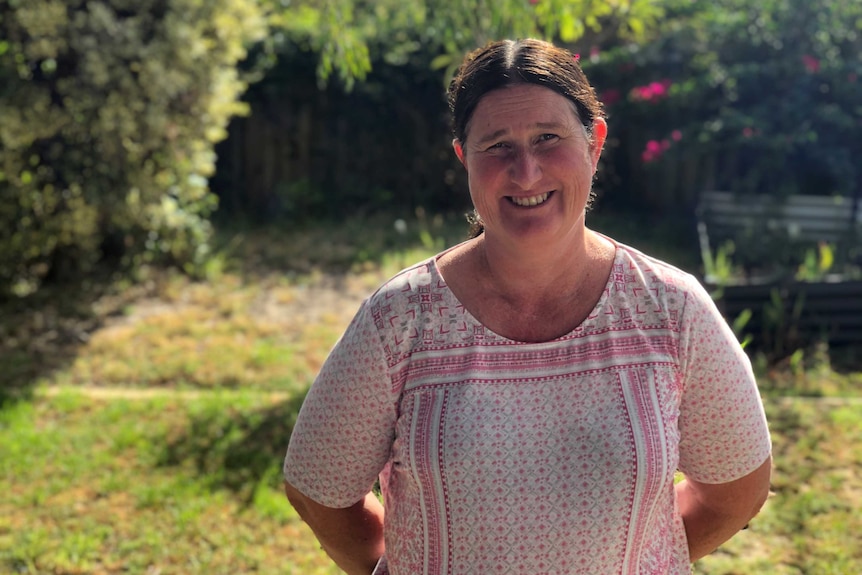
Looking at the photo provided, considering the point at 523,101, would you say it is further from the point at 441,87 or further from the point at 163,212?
the point at 441,87

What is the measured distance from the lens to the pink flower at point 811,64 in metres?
7.24

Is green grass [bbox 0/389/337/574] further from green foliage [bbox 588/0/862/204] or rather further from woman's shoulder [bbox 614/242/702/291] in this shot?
green foliage [bbox 588/0/862/204]

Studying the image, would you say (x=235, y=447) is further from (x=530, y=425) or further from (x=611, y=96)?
(x=611, y=96)

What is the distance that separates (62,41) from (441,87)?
4.51 meters

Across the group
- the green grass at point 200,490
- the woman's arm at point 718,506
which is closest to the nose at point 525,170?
the woman's arm at point 718,506

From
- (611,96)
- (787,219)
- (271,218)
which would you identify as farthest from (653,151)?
(271,218)

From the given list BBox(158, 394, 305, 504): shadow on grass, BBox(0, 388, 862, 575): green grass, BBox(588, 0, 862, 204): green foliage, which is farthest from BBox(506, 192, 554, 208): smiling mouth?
BBox(588, 0, 862, 204): green foliage

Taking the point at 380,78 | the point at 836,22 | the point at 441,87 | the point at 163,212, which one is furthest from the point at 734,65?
the point at 163,212

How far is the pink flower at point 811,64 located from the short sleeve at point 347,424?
6.87 meters

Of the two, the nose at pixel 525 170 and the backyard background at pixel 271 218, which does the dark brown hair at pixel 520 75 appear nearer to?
the nose at pixel 525 170

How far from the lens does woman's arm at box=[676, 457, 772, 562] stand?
176cm

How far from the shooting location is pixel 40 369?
531 cm

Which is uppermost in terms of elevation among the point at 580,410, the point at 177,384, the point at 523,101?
the point at 523,101

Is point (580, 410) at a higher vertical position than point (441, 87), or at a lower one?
lower
